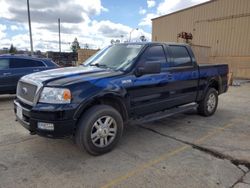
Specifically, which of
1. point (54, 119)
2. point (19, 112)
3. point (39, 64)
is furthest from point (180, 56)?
point (39, 64)

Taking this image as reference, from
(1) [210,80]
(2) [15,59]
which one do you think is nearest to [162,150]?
(1) [210,80]

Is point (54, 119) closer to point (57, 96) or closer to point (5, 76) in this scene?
point (57, 96)

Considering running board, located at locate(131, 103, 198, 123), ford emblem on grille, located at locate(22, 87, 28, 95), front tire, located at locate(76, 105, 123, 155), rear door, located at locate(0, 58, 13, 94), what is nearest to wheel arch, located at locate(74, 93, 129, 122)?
front tire, located at locate(76, 105, 123, 155)

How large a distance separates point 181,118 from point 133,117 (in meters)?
2.18

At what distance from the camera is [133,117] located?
447 centimetres

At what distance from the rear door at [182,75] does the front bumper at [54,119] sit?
2.39 metres

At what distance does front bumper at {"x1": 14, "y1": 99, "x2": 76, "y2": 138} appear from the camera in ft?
11.0

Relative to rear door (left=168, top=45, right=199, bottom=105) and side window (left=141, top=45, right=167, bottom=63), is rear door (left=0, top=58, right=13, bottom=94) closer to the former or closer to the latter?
side window (left=141, top=45, right=167, bottom=63)

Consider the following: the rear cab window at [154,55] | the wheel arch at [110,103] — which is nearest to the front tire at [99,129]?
the wheel arch at [110,103]

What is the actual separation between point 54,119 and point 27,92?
847mm

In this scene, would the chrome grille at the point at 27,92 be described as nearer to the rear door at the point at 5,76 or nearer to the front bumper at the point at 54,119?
the front bumper at the point at 54,119

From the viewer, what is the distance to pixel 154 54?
15.5ft

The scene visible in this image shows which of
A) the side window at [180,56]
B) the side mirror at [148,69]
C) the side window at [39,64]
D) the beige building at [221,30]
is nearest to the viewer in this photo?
the side mirror at [148,69]

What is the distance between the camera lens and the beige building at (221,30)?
17.7m
